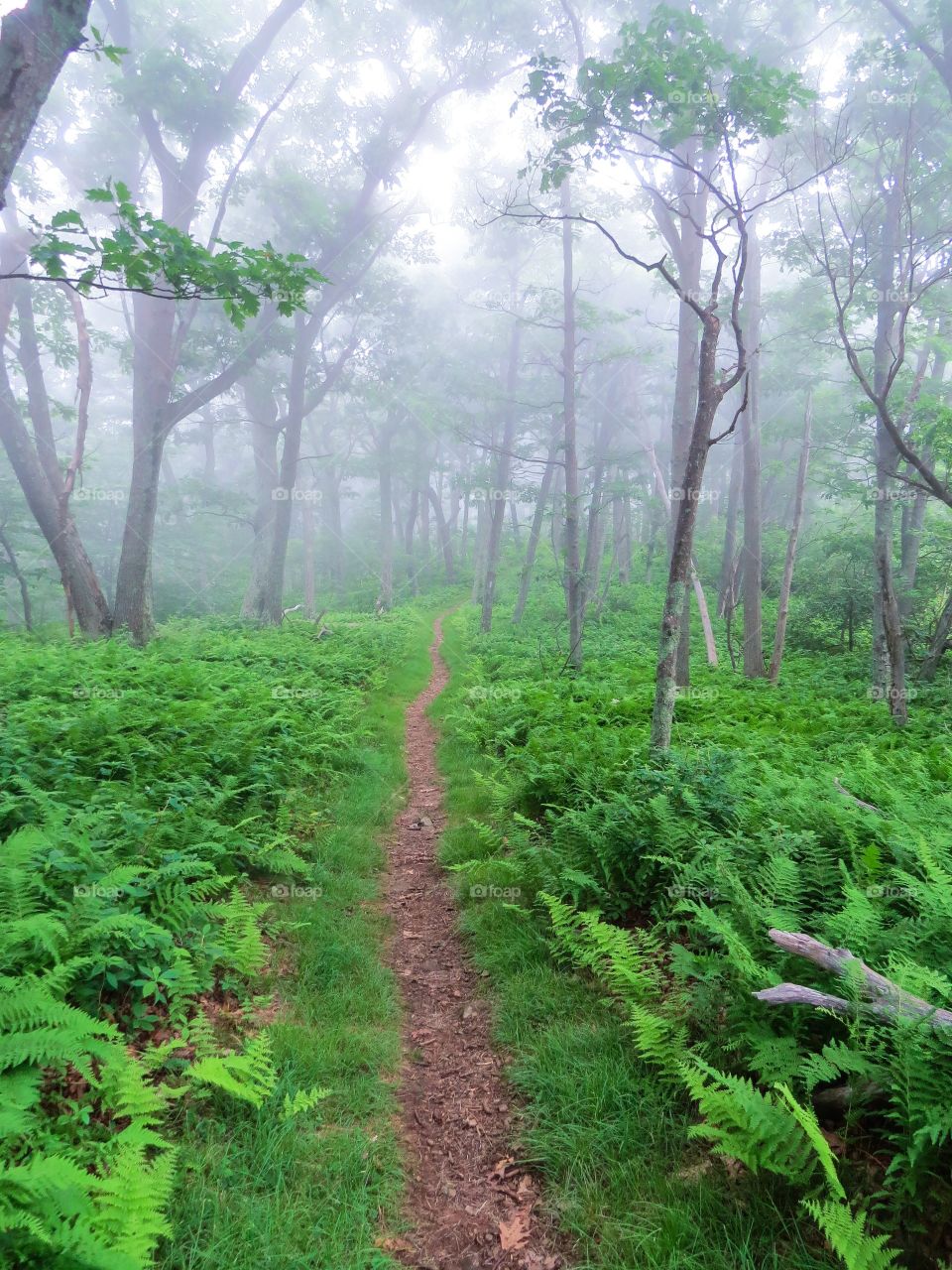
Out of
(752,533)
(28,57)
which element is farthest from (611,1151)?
(752,533)

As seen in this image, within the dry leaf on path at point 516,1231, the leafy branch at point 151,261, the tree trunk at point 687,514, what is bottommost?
the dry leaf on path at point 516,1231

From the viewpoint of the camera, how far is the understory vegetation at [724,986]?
2.46m

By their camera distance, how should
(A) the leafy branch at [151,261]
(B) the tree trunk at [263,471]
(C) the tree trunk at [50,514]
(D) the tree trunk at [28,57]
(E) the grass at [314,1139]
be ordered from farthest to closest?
(B) the tree trunk at [263,471] → (C) the tree trunk at [50,514] → (D) the tree trunk at [28,57] → (A) the leafy branch at [151,261] → (E) the grass at [314,1139]

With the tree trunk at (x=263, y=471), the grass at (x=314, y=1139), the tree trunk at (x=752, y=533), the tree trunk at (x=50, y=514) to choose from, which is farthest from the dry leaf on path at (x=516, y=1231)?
the tree trunk at (x=263, y=471)

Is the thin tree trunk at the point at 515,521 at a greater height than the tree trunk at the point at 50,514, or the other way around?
the thin tree trunk at the point at 515,521

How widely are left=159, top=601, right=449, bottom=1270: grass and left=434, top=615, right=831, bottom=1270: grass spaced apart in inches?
30.7

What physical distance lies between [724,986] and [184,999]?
10.1 ft

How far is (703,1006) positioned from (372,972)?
7.67 feet

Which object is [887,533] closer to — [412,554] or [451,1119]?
[451,1119]

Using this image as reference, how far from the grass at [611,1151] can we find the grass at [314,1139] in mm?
780

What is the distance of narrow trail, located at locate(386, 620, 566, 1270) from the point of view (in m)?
2.75

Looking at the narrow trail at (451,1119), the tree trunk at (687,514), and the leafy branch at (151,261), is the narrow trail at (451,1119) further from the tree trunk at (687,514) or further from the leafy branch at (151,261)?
the leafy branch at (151,261)

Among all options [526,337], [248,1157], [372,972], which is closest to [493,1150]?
[248,1157]

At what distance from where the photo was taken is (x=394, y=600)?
115 feet
